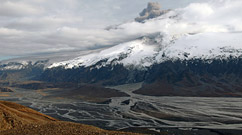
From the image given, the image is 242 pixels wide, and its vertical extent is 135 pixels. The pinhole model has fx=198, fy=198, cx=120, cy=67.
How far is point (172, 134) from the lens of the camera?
3757 inches

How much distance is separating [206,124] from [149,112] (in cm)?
4754

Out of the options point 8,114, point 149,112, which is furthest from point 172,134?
point 8,114

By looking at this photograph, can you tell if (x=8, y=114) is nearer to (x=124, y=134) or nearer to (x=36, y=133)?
(x=36, y=133)

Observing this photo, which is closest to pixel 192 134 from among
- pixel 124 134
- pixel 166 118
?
pixel 166 118

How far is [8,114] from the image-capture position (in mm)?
52281

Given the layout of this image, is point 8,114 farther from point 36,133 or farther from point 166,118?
point 166,118

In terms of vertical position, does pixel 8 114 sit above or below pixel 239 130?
above

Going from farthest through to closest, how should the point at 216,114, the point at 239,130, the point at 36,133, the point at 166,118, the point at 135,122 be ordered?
the point at 216,114 < the point at 166,118 < the point at 135,122 < the point at 239,130 < the point at 36,133

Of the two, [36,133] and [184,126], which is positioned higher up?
[36,133]

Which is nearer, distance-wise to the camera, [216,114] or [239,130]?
[239,130]

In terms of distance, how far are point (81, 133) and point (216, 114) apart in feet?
436

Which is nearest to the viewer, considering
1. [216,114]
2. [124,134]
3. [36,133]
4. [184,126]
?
[36,133]

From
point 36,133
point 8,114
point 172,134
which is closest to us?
point 36,133

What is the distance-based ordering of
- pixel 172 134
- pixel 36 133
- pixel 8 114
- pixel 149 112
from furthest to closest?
1. pixel 149 112
2. pixel 172 134
3. pixel 8 114
4. pixel 36 133
